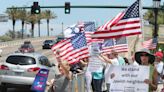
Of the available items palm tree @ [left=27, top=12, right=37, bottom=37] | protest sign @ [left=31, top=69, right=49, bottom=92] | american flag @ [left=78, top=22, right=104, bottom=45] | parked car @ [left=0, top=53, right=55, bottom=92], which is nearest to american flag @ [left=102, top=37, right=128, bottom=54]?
american flag @ [left=78, top=22, right=104, bottom=45]

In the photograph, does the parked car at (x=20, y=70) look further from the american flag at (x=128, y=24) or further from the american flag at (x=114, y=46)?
the american flag at (x=128, y=24)

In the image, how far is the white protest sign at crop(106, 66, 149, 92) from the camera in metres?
8.50

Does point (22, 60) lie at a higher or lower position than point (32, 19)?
lower

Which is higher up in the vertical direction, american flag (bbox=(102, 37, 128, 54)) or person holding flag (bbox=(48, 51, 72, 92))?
american flag (bbox=(102, 37, 128, 54))

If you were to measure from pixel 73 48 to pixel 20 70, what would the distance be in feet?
20.8

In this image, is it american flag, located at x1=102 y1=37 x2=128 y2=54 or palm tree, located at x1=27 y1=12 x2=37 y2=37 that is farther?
palm tree, located at x1=27 y1=12 x2=37 y2=37

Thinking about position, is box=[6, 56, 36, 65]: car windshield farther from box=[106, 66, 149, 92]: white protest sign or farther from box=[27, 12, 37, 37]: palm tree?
box=[27, 12, 37, 37]: palm tree

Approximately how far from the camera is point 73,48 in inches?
522

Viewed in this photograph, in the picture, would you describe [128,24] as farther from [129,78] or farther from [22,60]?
[22,60]

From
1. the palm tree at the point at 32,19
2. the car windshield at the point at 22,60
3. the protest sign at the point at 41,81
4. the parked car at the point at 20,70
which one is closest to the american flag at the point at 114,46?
the protest sign at the point at 41,81

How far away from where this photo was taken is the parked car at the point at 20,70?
19.0 meters

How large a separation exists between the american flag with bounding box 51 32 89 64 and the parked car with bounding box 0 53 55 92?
17.1ft

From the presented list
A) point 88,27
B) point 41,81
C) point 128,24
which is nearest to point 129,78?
point 128,24

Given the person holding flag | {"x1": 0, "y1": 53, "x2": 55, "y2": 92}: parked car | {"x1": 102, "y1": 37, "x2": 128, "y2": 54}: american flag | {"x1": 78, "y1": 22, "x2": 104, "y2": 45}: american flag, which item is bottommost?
{"x1": 0, "y1": 53, "x2": 55, "y2": 92}: parked car
